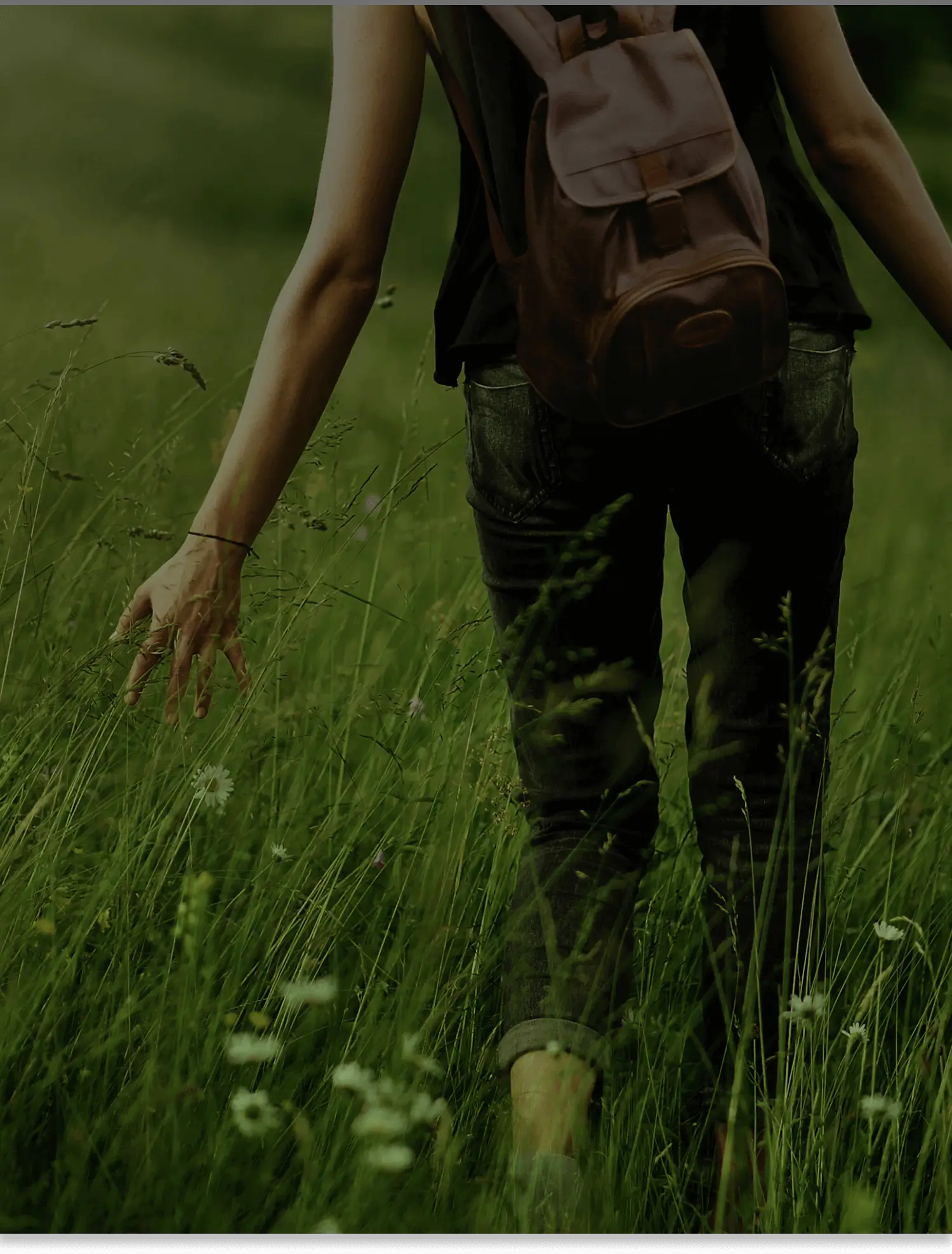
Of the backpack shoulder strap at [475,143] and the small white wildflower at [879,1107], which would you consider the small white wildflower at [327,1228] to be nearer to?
the small white wildflower at [879,1107]

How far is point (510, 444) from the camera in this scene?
1.18m

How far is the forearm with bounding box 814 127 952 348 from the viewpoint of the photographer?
1.21 meters

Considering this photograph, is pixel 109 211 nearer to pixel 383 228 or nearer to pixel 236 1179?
pixel 383 228

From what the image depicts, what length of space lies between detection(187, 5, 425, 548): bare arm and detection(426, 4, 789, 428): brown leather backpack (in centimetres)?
10

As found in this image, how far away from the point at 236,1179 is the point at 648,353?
0.89 metres

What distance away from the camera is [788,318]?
1139mm

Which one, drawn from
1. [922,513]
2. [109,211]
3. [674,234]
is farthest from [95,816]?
[922,513]

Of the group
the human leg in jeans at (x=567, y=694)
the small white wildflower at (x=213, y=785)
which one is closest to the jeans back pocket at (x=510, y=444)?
the human leg in jeans at (x=567, y=694)

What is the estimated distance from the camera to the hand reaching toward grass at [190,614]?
1295 millimetres

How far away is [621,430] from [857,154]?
368 mm

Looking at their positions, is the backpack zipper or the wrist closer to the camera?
the backpack zipper

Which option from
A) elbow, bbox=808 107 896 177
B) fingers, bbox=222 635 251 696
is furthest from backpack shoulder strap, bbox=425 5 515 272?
fingers, bbox=222 635 251 696

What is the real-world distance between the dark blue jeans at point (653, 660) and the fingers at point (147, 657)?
0.35 m

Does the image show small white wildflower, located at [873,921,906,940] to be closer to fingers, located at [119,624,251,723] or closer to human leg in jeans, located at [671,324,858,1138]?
human leg in jeans, located at [671,324,858,1138]
